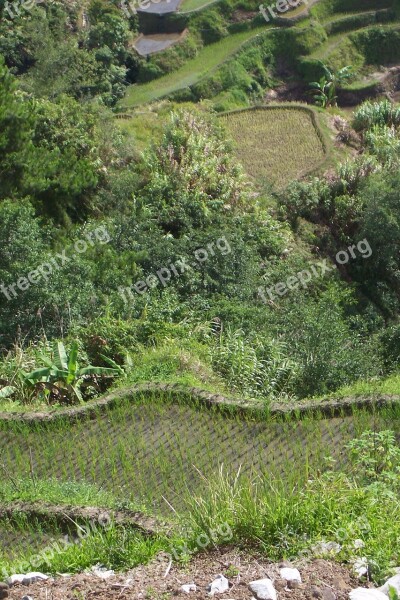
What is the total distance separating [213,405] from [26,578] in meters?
3.68

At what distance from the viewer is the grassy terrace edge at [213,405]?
8.49 metres

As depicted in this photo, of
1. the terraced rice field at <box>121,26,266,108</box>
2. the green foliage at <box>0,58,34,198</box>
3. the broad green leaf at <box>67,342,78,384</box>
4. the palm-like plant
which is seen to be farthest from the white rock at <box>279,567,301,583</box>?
the terraced rice field at <box>121,26,266,108</box>

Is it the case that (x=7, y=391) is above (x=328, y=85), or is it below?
above

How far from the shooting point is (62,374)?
10.4 meters

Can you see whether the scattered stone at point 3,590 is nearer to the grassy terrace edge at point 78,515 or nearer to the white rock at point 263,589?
Answer: the grassy terrace edge at point 78,515

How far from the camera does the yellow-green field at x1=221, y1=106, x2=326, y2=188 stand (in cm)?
2183

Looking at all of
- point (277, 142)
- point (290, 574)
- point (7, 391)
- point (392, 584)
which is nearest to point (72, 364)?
point (7, 391)

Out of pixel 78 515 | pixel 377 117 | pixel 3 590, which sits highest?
pixel 3 590

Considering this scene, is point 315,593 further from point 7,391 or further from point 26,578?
point 7,391

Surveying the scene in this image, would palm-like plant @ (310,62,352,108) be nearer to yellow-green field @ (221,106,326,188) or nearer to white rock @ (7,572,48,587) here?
yellow-green field @ (221,106,326,188)

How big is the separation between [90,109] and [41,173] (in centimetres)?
350

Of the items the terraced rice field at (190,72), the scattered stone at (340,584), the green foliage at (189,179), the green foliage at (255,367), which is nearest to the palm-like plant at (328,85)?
the terraced rice field at (190,72)

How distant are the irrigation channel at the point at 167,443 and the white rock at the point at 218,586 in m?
1.99

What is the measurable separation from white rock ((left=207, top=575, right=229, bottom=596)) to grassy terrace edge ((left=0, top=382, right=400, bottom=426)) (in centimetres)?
348
